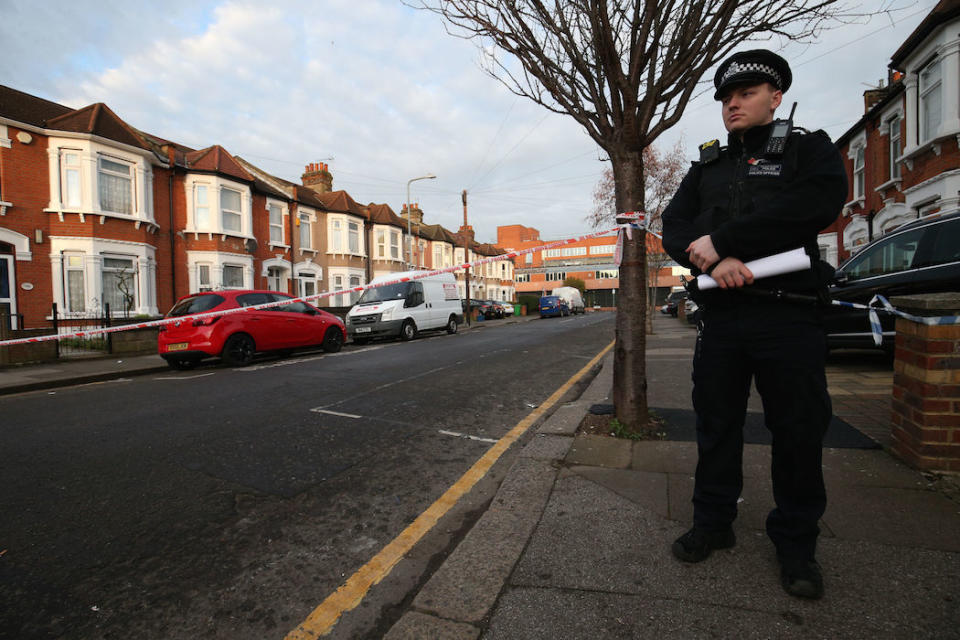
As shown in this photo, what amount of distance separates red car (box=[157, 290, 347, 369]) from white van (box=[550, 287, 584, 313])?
3340 cm

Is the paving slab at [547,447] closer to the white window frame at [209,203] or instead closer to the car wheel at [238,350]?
the car wheel at [238,350]

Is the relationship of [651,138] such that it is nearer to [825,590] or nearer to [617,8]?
[617,8]

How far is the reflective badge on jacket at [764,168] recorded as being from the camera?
1.93 metres

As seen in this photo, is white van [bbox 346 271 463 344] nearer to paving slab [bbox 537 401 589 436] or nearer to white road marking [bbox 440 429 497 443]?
paving slab [bbox 537 401 589 436]

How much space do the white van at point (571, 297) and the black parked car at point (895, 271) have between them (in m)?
35.5

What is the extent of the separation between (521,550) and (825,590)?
1193 millimetres

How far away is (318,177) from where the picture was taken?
2809cm

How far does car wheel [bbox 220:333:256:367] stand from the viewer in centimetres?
929

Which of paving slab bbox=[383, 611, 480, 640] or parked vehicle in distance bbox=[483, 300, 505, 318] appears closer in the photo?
paving slab bbox=[383, 611, 480, 640]

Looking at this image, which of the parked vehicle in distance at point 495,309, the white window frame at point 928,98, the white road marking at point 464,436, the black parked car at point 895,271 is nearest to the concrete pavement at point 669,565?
the white road marking at point 464,436

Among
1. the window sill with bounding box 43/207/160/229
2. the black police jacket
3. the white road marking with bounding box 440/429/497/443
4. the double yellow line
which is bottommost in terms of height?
the double yellow line

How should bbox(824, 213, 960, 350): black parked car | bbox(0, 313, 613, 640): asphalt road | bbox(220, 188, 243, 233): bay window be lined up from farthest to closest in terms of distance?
bbox(220, 188, 243, 233): bay window < bbox(824, 213, 960, 350): black parked car < bbox(0, 313, 613, 640): asphalt road

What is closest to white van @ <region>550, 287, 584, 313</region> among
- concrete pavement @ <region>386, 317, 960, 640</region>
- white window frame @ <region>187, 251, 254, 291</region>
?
white window frame @ <region>187, 251, 254, 291</region>

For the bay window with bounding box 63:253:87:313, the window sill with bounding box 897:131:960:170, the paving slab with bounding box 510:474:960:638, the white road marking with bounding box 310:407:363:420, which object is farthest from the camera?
the bay window with bounding box 63:253:87:313
